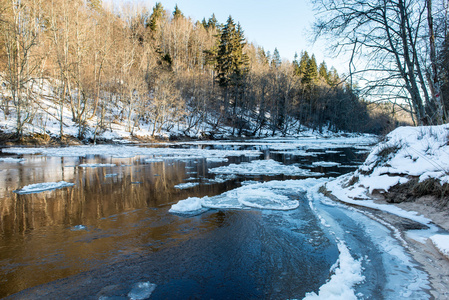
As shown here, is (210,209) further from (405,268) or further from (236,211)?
(405,268)

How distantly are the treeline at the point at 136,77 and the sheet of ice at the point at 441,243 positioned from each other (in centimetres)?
528

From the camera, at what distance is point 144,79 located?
36.8 metres

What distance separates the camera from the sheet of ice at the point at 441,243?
400 centimetres

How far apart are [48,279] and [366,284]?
166 inches

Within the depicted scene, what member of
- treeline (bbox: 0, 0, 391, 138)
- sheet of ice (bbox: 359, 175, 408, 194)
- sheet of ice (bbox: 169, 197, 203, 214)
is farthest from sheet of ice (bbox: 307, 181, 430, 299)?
treeline (bbox: 0, 0, 391, 138)

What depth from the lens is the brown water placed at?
11.0 ft

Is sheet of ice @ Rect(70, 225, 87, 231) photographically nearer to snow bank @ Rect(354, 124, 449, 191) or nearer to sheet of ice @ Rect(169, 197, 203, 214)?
sheet of ice @ Rect(169, 197, 203, 214)

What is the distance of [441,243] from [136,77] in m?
36.6

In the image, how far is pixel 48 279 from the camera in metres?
3.44

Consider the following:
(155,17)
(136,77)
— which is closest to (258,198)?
(136,77)

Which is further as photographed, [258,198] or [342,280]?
[258,198]

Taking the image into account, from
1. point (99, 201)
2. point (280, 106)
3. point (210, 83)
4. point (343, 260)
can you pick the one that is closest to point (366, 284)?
point (343, 260)

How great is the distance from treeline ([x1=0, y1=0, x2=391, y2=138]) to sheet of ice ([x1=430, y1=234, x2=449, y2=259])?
17.3 feet

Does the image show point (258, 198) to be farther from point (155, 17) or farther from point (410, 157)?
point (155, 17)
